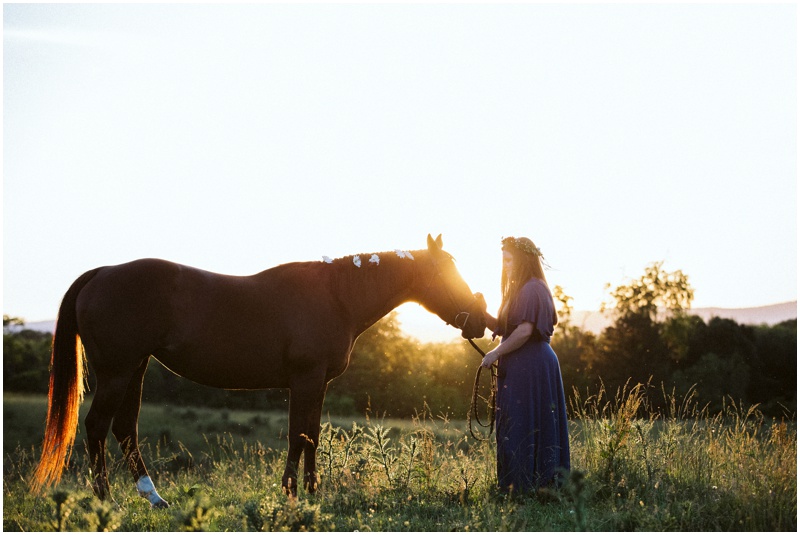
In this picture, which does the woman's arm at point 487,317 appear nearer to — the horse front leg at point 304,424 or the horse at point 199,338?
the horse at point 199,338

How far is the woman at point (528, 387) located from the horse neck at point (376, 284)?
1080 mm

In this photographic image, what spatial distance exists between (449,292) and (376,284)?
767 millimetres

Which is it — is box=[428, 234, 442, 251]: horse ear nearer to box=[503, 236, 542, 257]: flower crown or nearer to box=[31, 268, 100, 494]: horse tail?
box=[503, 236, 542, 257]: flower crown

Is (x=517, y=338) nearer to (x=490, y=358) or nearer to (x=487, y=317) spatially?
(x=490, y=358)

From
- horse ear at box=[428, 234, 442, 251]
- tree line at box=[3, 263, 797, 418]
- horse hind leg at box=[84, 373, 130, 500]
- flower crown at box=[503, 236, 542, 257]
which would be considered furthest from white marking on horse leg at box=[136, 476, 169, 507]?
tree line at box=[3, 263, 797, 418]

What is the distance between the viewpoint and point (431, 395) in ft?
75.5

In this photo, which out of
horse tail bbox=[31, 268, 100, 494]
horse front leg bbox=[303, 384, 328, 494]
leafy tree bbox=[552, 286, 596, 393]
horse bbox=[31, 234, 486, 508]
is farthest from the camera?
leafy tree bbox=[552, 286, 596, 393]

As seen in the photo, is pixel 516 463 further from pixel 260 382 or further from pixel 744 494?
pixel 260 382

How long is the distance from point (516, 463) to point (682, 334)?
88.7ft

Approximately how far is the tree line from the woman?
44.8ft

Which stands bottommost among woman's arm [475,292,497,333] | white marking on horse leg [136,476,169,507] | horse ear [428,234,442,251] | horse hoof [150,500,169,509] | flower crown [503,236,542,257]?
horse hoof [150,500,169,509]

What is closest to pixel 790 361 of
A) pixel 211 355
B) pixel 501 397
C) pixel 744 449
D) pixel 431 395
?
pixel 431 395

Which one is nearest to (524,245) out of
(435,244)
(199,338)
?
(435,244)

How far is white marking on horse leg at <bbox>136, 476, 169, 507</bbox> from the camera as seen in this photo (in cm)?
580
